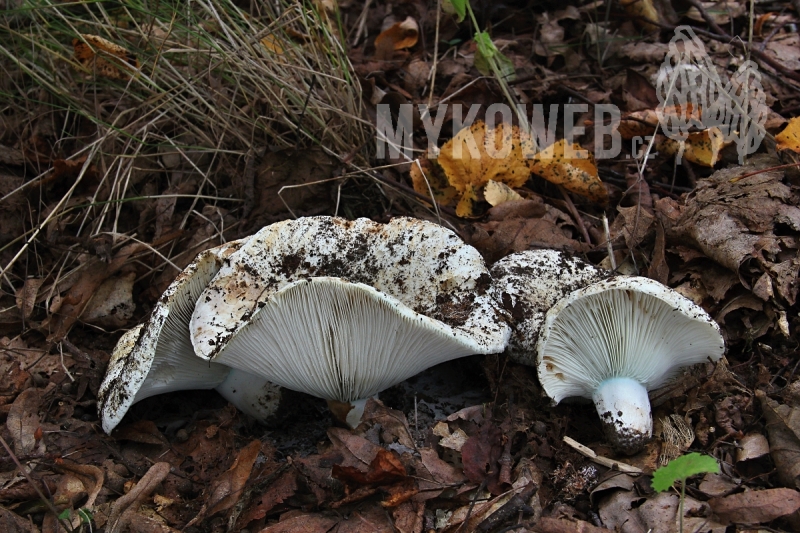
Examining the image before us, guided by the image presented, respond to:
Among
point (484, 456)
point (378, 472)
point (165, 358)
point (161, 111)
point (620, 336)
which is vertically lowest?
point (484, 456)

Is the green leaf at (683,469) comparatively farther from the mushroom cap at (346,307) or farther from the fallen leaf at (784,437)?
→ the mushroom cap at (346,307)

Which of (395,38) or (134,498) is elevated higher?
(395,38)

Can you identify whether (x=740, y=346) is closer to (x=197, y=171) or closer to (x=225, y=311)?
(x=225, y=311)

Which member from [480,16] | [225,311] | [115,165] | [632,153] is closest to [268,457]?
[225,311]

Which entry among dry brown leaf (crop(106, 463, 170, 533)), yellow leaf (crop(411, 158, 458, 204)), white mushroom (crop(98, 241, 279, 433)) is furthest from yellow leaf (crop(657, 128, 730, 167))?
dry brown leaf (crop(106, 463, 170, 533))

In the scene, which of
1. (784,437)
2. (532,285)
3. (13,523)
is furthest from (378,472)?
(784,437)

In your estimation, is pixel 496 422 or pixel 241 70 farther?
pixel 241 70

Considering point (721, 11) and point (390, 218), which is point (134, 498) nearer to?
point (390, 218)
